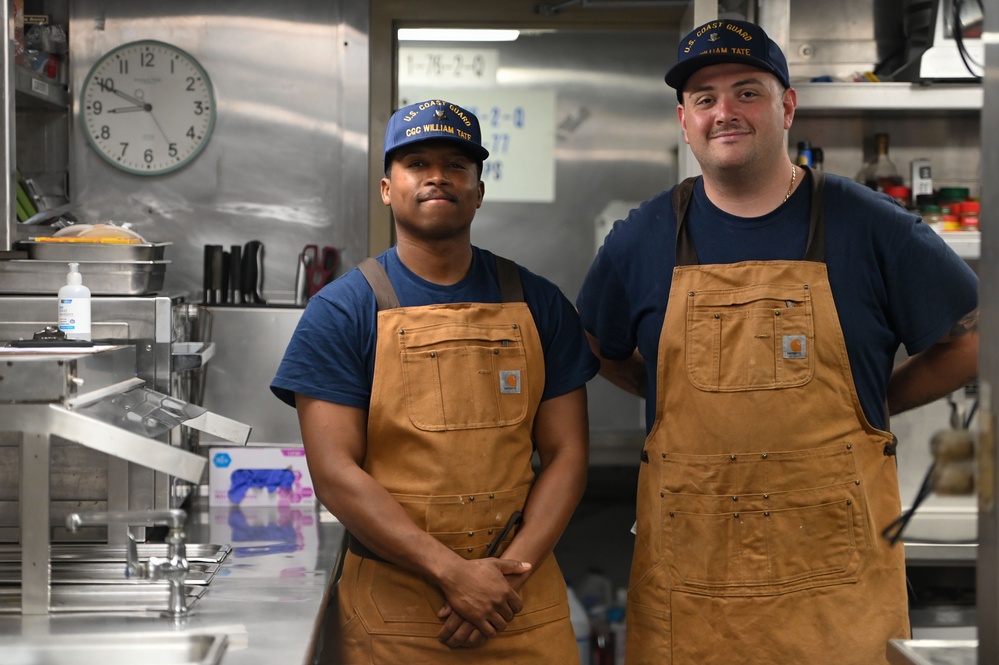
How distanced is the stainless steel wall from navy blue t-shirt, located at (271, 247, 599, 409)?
129 cm

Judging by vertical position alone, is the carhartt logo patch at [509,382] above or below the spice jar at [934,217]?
below

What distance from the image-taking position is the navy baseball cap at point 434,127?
2.08 metres

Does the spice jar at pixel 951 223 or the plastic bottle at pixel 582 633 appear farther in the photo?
the plastic bottle at pixel 582 633

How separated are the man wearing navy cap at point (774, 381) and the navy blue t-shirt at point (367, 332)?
19cm

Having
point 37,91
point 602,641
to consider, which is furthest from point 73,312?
point 602,641

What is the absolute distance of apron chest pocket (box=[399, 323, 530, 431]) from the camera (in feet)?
6.76

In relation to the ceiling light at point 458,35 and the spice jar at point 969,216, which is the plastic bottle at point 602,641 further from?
the ceiling light at point 458,35

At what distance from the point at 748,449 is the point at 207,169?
6.74 ft

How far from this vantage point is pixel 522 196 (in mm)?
4223

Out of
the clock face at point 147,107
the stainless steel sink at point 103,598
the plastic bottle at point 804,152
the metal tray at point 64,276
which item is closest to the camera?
the stainless steel sink at point 103,598

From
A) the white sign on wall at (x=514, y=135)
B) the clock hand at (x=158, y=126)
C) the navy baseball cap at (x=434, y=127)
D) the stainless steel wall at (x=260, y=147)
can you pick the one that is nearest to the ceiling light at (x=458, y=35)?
the white sign on wall at (x=514, y=135)

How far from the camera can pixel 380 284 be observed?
83.7 inches

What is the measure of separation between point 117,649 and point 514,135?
2804 millimetres

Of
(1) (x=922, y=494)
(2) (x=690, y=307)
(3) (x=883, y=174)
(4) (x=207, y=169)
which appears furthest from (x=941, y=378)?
(4) (x=207, y=169)
